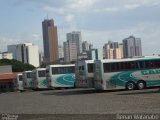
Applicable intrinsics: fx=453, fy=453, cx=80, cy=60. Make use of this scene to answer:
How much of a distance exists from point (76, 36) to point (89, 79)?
152 meters

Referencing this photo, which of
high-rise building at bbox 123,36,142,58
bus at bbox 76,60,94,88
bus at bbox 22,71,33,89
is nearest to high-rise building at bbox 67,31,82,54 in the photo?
high-rise building at bbox 123,36,142,58

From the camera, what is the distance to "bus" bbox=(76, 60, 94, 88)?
127 feet

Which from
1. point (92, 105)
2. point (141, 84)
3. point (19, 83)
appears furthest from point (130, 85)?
point (19, 83)

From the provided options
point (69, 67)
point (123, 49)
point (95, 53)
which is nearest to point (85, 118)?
point (69, 67)

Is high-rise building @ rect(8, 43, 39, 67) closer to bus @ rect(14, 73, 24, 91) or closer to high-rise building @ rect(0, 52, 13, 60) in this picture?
high-rise building @ rect(0, 52, 13, 60)

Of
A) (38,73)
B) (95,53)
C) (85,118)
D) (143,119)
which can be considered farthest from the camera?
(95,53)

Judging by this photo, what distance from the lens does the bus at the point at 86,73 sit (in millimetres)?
38625

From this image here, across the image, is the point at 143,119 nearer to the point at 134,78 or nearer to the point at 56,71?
the point at 134,78

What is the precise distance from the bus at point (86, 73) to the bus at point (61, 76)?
28.0 ft

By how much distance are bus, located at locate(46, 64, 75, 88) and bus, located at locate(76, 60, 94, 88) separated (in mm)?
8528

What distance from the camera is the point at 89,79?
38625mm

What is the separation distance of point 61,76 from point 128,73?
14.3 meters

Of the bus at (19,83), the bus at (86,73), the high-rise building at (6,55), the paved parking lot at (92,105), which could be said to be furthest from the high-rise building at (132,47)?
the high-rise building at (6,55)

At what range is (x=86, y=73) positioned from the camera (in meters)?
38.9
